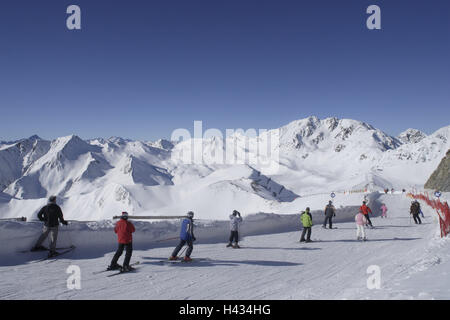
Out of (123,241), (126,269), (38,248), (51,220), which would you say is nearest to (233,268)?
(126,269)

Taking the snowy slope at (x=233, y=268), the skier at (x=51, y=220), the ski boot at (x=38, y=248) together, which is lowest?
the snowy slope at (x=233, y=268)

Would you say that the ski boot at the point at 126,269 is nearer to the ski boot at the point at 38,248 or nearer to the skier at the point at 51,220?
the skier at the point at 51,220

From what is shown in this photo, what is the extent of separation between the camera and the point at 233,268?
9633 millimetres

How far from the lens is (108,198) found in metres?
106

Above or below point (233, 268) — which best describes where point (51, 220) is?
above

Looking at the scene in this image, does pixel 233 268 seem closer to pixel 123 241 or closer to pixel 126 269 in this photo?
pixel 126 269

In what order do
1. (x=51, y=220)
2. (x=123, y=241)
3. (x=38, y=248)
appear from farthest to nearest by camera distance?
(x=38, y=248) < (x=51, y=220) < (x=123, y=241)

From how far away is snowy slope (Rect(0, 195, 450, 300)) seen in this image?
705cm

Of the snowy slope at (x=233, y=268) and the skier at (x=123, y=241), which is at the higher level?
the skier at (x=123, y=241)

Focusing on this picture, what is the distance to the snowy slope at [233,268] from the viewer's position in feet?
23.1

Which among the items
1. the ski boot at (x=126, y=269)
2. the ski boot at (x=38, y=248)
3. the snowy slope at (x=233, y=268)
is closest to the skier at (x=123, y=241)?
the ski boot at (x=126, y=269)

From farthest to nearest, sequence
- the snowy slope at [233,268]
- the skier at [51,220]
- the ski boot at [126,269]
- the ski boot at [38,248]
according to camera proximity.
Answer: the ski boot at [38,248] < the skier at [51,220] < the ski boot at [126,269] < the snowy slope at [233,268]

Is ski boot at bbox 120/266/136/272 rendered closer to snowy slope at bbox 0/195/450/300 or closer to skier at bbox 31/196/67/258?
snowy slope at bbox 0/195/450/300

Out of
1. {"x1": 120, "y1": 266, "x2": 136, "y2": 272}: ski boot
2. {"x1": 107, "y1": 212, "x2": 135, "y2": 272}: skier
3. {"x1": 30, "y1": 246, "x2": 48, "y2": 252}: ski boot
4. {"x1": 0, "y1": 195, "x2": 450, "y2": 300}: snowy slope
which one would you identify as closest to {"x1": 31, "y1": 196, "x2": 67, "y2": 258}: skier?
{"x1": 30, "y1": 246, "x2": 48, "y2": 252}: ski boot
